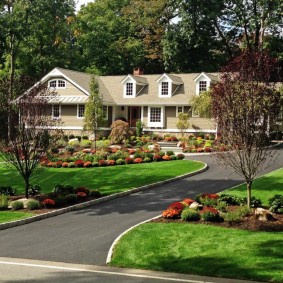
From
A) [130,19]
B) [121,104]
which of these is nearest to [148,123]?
[121,104]

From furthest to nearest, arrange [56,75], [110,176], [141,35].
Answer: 1. [141,35]
2. [56,75]
3. [110,176]

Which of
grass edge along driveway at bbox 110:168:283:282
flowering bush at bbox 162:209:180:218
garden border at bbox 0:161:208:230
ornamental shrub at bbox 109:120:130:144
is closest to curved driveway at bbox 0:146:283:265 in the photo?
garden border at bbox 0:161:208:230

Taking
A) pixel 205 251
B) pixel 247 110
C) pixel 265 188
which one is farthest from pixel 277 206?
pixel 205 251

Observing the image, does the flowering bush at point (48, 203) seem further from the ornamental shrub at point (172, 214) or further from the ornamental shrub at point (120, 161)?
the ornamental shrub at point (120, 161)

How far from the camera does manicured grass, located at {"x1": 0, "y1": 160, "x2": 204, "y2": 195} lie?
24441 millimetres

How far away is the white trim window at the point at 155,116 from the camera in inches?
1913

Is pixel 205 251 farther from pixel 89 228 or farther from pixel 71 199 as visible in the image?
pixel 71 199

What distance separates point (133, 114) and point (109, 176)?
24.9 metres

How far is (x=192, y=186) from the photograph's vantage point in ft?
76.6

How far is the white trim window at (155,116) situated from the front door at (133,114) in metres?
2.10

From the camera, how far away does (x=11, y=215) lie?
696 inches

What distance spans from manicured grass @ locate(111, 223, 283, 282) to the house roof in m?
33.4

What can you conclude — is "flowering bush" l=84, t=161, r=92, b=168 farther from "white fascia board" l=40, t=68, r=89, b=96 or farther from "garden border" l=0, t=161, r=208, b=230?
"white fascia board" l=40, t=68, r=89, b=96

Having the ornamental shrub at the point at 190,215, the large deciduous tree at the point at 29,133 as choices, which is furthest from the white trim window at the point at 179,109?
the ornamental shrub at the point at 190,215
